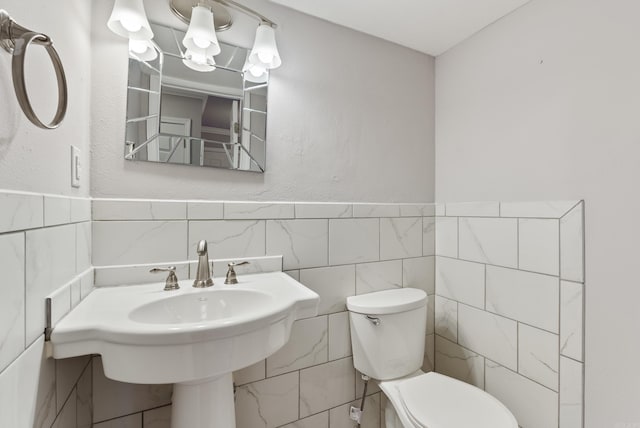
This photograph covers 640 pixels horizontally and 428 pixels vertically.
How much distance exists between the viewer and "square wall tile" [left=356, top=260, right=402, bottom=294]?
150 centimetres

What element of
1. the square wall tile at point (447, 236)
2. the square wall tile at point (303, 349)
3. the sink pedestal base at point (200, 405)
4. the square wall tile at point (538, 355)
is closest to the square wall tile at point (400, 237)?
the square wall tile at point (447, 236)

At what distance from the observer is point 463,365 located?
155 cm

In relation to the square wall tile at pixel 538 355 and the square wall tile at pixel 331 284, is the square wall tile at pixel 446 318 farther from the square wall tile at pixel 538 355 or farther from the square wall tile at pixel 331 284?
the square wall tile at pixel 331 284

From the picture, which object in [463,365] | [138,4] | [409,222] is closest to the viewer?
[138,4]

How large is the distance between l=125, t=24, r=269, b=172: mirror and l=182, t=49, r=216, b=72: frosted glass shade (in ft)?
0.05

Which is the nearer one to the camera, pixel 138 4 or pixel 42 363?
pixel 42 363

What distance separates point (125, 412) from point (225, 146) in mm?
1041

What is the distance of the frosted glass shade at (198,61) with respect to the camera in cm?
117

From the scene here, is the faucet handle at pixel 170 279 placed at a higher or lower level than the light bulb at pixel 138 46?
lower

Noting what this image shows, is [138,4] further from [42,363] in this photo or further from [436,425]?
[436,425]

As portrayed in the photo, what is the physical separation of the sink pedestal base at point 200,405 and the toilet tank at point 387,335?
2.17 feet

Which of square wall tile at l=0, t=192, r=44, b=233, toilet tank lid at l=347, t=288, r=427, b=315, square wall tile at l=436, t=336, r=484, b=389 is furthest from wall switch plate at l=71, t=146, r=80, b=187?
square wall tile at l=436, t=336, r=484, b=389

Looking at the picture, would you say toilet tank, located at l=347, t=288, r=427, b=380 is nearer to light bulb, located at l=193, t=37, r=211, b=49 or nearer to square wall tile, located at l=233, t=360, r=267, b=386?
square wall tile, located at l=233, t=360, r=267, b=386

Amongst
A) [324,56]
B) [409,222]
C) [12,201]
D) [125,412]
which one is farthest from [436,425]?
[324,56]
